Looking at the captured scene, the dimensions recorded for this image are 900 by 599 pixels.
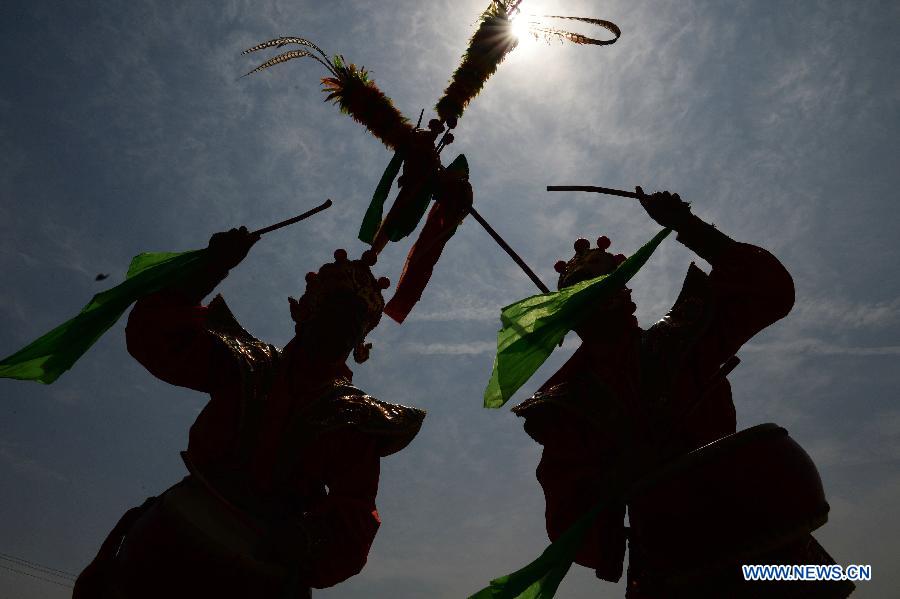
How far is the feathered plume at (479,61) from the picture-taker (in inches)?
210

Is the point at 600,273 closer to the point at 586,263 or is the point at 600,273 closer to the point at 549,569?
the point at 586,263

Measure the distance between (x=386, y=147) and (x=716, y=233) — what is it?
9.38 feet

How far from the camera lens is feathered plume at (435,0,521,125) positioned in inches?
210

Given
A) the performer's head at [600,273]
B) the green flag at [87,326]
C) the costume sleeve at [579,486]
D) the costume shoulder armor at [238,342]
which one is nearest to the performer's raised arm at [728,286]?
the performer's head at [600,273]

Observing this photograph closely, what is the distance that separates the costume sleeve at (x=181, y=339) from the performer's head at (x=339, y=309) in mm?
656

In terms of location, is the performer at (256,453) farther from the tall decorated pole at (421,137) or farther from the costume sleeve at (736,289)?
the costume sleeve at (736,289)

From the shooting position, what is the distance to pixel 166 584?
10.0ft

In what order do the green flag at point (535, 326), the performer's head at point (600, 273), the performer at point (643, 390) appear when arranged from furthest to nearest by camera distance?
the performer's head at point (600, 273)
the green flag at point (535, 326)
the performer at point (643, 390)

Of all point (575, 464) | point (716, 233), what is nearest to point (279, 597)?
point (575, 464)

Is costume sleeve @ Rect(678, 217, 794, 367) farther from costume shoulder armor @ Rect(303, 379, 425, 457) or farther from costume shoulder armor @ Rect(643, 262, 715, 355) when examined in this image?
costume shoulder armor @ Rect(303, 379, 425, 457)

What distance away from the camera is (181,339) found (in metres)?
4.11

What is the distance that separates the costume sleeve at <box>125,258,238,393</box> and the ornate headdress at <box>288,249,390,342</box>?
725 millimetres

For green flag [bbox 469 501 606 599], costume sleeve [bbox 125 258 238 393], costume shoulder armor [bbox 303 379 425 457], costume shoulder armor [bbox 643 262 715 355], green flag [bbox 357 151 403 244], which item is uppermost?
green flag [bbox 357 151 403 244]

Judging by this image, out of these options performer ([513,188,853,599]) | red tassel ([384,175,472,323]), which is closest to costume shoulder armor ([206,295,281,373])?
red tassel ([384,175,472,323])
